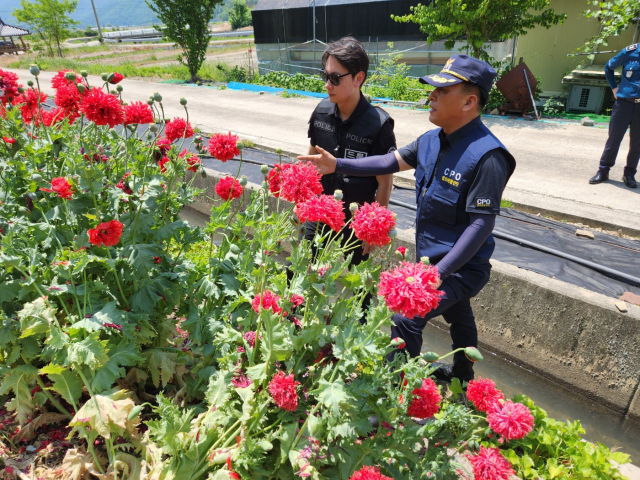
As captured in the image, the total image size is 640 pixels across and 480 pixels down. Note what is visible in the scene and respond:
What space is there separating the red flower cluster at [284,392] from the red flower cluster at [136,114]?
1.56 meters

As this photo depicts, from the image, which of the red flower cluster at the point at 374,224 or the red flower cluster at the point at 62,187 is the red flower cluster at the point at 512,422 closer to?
the red flower cluster at the point at 374,224

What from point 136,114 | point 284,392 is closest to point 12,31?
point 136,114

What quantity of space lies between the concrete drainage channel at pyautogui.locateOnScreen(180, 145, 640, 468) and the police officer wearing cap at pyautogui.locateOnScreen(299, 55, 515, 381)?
0.91 metres

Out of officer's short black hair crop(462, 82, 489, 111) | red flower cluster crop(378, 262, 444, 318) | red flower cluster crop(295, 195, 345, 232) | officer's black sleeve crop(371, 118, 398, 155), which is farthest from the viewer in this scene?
officer's black sleeve crop(371, 118, 398, 155)

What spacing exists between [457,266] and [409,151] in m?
0.82

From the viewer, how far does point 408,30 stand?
14664mm

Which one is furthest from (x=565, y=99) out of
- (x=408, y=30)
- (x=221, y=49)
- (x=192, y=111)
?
(x=221, y=49)

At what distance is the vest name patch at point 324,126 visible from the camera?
296 cm

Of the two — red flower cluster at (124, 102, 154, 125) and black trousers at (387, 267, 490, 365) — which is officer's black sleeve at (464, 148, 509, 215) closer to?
black trousers at (387, 267, 490, 365)

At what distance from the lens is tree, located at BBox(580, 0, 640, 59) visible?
914 centimetres

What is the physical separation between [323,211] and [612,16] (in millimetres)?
11133

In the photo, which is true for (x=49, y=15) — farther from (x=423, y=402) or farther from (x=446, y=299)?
(x=423, y=402)

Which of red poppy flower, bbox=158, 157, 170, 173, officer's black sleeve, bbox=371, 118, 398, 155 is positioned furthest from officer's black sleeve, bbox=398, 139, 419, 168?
red poppy flower, bbox=158, 157, 170, 173

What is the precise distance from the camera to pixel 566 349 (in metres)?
3.14
